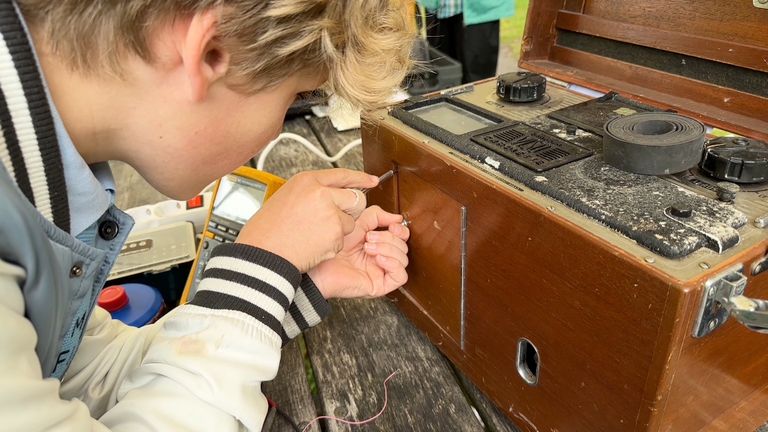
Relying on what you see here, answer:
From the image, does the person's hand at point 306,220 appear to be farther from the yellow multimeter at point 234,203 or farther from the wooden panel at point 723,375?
the wooden panel at point 723,375

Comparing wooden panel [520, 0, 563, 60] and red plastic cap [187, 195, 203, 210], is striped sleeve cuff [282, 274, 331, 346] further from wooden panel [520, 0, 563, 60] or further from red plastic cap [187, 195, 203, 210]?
wooden panel [520, 0, 563, 60]

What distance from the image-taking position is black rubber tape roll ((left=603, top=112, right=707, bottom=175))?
49cm

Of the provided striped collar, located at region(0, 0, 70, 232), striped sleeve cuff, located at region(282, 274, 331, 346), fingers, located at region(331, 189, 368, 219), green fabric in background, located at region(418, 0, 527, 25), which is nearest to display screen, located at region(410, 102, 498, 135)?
fingers, located at region(331, 189, 368, 219)

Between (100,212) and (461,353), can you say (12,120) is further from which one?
(461,353)

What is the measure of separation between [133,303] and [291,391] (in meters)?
0.30

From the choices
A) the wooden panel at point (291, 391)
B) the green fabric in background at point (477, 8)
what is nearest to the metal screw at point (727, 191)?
the wooden panel at point (291, 391)

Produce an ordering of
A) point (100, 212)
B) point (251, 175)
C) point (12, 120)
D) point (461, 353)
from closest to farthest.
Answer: point (12, 120) → point (100, 212) → point (461, 353) → point (251, 175)

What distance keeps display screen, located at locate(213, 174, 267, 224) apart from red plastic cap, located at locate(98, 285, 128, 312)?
0.17m

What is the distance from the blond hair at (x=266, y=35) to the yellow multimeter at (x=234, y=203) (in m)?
0.30

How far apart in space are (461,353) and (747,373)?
277 mm

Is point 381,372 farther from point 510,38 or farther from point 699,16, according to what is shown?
point 510,38

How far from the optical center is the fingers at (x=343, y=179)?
26.0 inches

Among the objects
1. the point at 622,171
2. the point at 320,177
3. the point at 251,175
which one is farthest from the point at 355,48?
the point at 251,175

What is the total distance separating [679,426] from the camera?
0.45 meters
